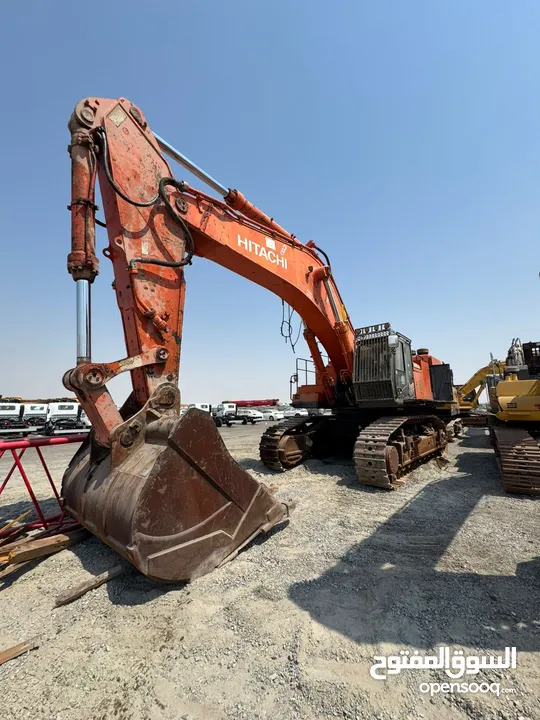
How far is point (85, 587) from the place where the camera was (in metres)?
3.15

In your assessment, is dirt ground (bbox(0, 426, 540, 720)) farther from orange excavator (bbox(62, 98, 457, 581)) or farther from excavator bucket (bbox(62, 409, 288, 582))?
orange excavator (bbox(62, 98, 457, 581))

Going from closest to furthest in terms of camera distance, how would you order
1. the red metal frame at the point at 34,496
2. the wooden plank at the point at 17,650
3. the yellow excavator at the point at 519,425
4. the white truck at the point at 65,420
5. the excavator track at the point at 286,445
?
the wooden plank at the point at 17,650, the red metal frame at the point at 34,496, the yellow excavator at the point at 519,425, the excavator track at the point at 286,445, the white truck at the point at 65,420

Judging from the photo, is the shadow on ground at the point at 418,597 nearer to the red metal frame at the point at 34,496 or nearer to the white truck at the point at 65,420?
the red metal frame at the point at 34,496

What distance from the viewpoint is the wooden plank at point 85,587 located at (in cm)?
304

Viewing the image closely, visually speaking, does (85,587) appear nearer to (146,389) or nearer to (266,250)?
(146,389)

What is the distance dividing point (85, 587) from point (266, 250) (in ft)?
17.6

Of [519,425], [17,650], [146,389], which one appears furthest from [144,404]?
[519,425]

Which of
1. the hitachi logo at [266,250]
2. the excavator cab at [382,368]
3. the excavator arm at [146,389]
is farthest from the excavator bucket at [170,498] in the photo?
the excavator cab at [382,368]

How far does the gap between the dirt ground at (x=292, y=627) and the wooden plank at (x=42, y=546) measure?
4.6 inches

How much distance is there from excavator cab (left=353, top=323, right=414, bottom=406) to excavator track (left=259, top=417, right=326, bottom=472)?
5.89ft

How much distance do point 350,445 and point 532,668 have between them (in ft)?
23.9

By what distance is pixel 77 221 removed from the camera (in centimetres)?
389

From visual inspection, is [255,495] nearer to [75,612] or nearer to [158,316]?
[75,612]

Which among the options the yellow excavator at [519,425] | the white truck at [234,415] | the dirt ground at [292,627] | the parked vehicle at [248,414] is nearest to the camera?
the dirt ground at [292,627]
